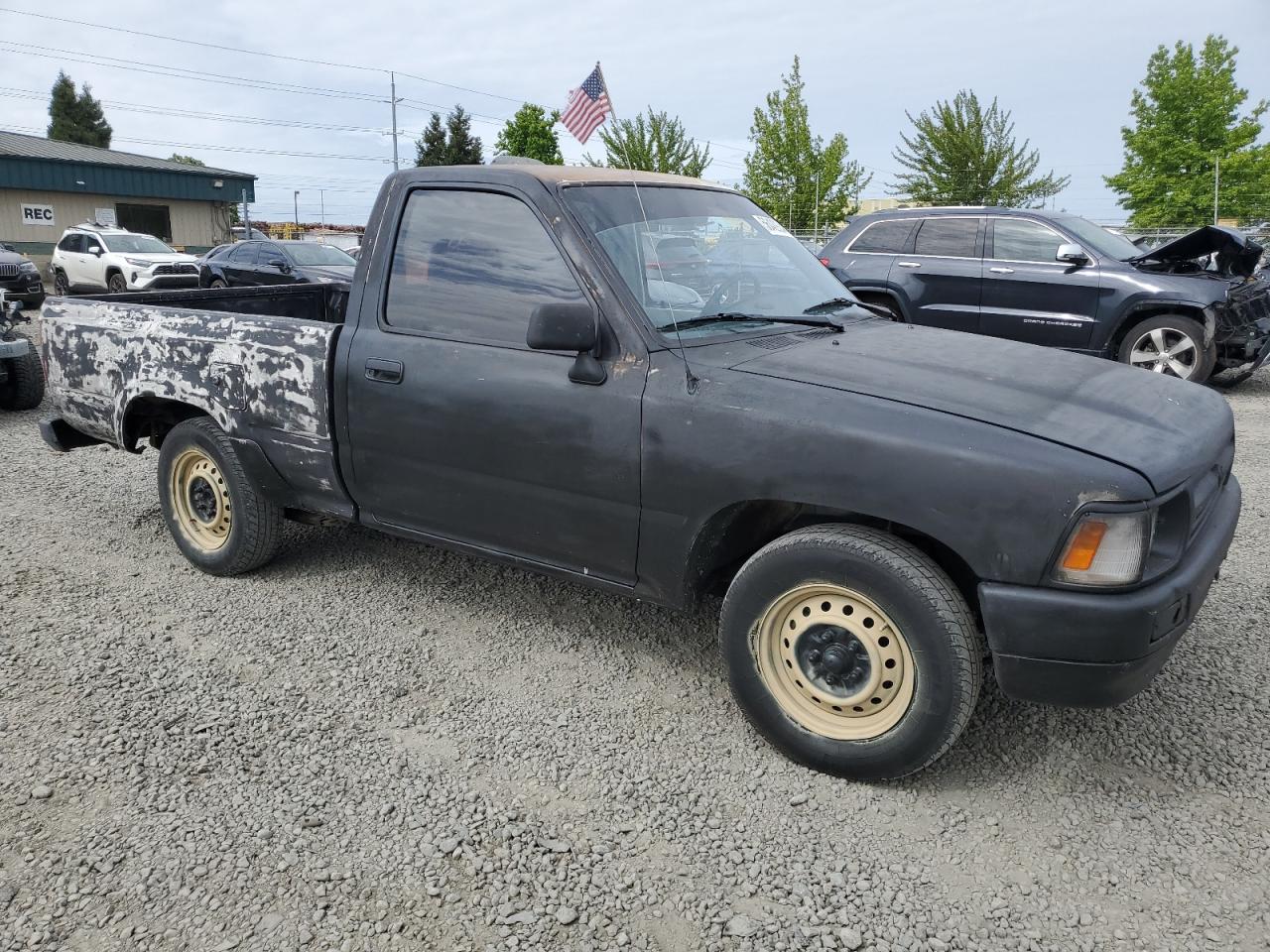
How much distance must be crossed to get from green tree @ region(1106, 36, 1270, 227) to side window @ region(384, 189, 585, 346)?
42.3m

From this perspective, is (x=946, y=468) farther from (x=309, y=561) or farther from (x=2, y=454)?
(x=2, y=454)

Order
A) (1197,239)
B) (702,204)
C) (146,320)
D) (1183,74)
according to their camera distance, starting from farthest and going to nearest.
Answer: (1183,74), (1197,239), (146,320), (702,204)

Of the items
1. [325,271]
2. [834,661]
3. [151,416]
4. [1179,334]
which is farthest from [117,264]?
[834,661]

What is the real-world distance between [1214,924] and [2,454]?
26.2ft

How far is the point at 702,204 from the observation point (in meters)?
3.77

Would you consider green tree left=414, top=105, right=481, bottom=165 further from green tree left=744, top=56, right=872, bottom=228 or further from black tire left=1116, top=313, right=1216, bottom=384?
black tire left=1116, top=313, right=1216, bottom=384

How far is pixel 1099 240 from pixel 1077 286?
2.52ft

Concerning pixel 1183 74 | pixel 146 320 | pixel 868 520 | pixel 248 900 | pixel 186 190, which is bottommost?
pixel 248 900

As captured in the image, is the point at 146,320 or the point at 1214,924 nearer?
the point at 1214,924

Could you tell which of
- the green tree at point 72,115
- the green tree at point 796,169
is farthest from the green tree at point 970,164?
the green tree at point 72,115

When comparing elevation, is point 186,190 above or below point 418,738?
above

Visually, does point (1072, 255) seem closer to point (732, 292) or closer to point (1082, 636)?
point (732, 292)

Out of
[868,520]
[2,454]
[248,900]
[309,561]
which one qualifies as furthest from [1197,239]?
[2,454]

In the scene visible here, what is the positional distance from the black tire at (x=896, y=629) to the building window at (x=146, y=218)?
4159 cm
